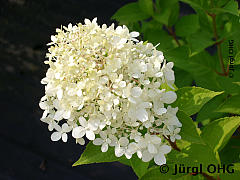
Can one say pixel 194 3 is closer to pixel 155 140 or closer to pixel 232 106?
pixel 232 106

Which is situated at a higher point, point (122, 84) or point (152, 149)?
point (122, 84)

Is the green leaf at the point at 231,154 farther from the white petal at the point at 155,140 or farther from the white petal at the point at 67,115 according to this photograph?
the white petal at the point at 67,115

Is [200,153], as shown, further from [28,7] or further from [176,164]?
[28,7]

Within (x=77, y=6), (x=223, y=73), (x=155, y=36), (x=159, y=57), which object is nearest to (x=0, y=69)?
(x=77, y=6)

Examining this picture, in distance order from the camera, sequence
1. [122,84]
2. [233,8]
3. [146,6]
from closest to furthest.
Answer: [122,84] → [233,8] → [146,6]

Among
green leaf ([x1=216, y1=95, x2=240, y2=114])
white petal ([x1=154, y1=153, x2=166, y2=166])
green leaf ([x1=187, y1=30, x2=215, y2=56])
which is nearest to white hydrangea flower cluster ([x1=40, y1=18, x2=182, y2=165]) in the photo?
white petal ([x1=154, y1=153, x2=166, y2=166])

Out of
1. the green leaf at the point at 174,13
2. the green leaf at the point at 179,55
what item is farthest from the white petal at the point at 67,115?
the green leaf at the point at 174,13

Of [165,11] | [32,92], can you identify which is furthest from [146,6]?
[32,92]
